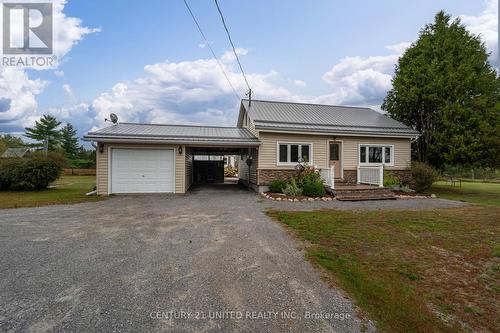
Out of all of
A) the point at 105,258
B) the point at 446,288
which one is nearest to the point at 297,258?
the point at 446,288

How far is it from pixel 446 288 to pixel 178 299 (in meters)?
3.19

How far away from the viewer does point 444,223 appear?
6258 mm

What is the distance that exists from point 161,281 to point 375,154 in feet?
42.0

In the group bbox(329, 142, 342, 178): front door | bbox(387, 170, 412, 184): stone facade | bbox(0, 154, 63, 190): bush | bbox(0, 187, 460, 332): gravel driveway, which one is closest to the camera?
bbox(0, 187, 460, 332): gravel driveway

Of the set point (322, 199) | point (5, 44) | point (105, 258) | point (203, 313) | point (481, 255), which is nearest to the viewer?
point (203, 313)

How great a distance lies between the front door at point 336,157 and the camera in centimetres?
1250

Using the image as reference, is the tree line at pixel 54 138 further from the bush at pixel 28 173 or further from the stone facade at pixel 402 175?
the stone facade at pixel 402 175

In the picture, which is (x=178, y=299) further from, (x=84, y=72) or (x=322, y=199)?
(x=84, y=72)

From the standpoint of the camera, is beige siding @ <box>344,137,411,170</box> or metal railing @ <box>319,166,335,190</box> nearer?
metal railing @ <box>319,166,335,190</box>

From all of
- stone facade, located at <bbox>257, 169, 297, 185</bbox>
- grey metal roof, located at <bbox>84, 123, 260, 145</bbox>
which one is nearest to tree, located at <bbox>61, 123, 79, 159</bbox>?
grey metal roof, located at <bbox>84, 123, 260, 145</bbox>

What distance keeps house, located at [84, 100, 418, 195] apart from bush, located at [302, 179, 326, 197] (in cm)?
109

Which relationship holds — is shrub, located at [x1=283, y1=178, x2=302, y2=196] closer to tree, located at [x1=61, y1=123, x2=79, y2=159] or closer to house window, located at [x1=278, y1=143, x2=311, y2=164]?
house window, located at [x1=278, y1=143, x2=311, y2=164]

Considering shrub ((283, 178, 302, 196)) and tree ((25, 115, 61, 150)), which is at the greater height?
tree ((25, 115, 61, 150))

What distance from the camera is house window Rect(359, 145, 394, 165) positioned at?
504 inches
